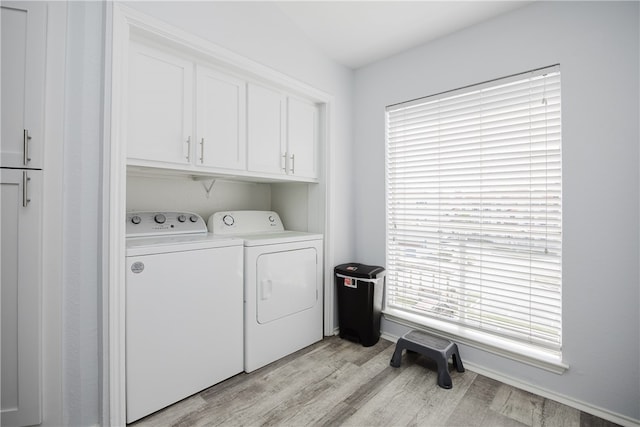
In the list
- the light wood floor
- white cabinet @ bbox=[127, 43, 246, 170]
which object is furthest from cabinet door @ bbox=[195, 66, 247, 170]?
the light wood floor

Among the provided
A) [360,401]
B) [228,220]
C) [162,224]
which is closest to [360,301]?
[360,401]

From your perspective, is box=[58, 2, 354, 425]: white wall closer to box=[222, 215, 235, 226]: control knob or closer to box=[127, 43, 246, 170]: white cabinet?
box=[127, 43, 246, 170]: white cabinet

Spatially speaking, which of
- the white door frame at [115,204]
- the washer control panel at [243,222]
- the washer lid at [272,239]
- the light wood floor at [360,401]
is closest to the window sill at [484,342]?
the light wood floor at [360,401]

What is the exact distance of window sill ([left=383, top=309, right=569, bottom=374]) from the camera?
1772 mm

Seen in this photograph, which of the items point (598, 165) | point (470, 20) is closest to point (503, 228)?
point (598, 165)

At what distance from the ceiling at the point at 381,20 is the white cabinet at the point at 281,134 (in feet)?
1.85

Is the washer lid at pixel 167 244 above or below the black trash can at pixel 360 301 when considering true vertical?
above

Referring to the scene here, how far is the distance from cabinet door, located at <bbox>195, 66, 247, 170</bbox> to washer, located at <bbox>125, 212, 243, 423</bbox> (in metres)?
0.55

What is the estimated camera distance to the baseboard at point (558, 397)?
155 cm

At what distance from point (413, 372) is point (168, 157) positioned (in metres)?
2.14

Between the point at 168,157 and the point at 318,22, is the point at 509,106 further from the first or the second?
the point at 168,157

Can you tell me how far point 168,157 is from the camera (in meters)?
1.68

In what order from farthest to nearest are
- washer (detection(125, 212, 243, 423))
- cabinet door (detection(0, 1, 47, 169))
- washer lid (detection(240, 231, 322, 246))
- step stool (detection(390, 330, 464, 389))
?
washer lid (detection(240, 231, 322, 246)) → step stool (detection(390, 330, 464, 389)) → washer (detection(125, 212, 243, 423)) → cabinet door (detection(0, 1, 47, 169))

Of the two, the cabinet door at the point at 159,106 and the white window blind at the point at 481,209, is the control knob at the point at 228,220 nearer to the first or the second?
the cabinet door at the point at 159,106
